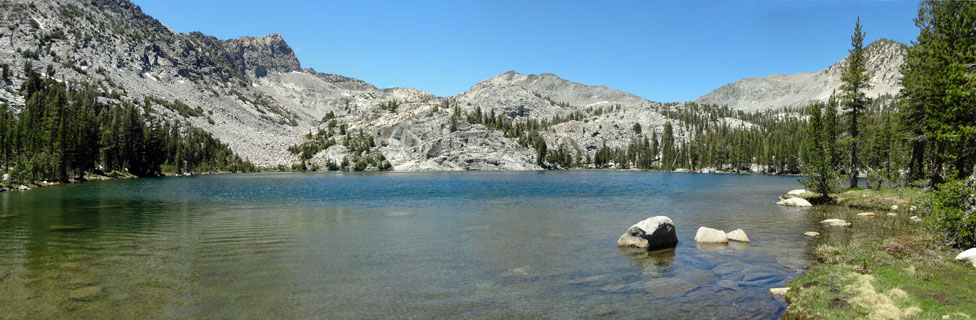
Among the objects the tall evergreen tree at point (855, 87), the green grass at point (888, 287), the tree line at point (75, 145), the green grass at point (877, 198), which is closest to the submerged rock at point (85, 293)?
the green grass at point (888, 287)

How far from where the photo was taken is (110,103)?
199750mm

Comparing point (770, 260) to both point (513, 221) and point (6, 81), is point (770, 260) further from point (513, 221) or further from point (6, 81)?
point (6, 81)

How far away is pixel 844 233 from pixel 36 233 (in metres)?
53.9

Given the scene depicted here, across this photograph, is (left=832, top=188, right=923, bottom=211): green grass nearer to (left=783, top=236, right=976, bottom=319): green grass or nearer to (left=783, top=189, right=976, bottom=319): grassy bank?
(left=783, top=189, right=976, bottom=319): grassy bank

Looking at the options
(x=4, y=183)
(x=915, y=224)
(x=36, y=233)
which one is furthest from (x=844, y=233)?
(x=4, y=183)

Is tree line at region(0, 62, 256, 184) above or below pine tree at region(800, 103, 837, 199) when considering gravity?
above

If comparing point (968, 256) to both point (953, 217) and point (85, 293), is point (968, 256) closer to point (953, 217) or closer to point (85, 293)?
point (953, 217)

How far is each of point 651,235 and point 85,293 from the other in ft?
84.6

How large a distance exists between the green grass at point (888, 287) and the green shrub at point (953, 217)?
77cm

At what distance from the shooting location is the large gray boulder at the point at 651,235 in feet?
83.1

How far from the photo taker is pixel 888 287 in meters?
14.5

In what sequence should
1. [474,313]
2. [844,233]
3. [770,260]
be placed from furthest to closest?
[844,233]
[770,260]
[474,313]

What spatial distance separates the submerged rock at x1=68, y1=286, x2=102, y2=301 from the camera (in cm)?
1529

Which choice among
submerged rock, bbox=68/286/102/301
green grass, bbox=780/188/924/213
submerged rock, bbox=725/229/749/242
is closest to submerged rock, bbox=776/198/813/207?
green grass, bbox=780/188/924/213
